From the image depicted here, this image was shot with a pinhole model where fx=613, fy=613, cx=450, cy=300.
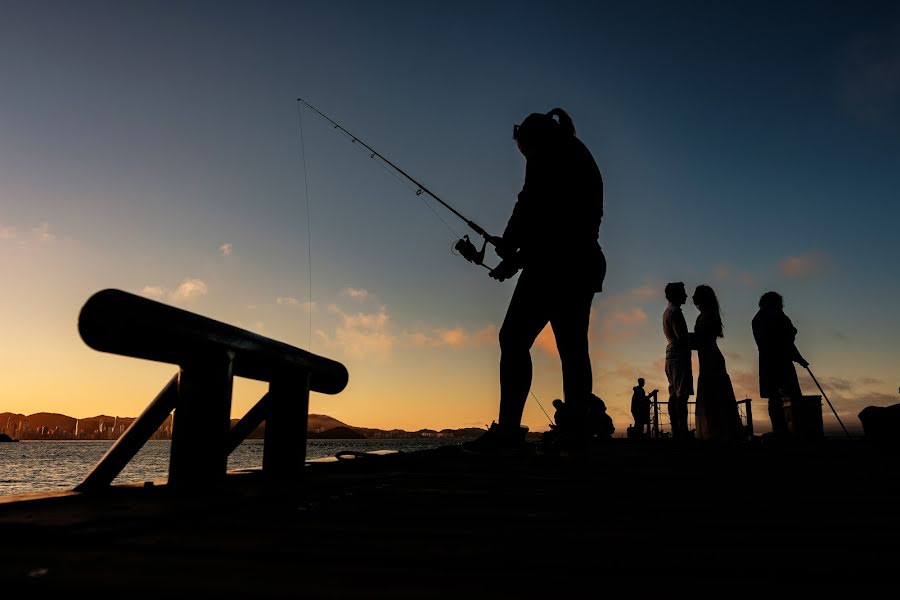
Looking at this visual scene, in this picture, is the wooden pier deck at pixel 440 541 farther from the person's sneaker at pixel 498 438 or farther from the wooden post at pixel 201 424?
the person's sneaker at pixel 498 438

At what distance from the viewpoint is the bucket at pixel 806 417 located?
28.3 ft

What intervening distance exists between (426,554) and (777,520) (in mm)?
1087

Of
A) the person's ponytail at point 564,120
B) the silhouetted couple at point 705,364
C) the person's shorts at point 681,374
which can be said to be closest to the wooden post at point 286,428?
the person's ponytail at point 564,120

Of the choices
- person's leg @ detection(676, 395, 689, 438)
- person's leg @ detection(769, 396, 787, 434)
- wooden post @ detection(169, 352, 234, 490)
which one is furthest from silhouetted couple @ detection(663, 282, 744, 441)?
wooden post @ detection(169, 352, 234, 490)

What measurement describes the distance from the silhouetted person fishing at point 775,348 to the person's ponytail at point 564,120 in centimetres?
503

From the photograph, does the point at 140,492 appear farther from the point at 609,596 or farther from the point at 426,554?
the point at 609,596

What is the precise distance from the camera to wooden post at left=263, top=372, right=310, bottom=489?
9.91 ft

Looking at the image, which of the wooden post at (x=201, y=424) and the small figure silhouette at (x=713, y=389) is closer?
the wooden post at (x=201, y=424)

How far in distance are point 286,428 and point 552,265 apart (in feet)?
7.40

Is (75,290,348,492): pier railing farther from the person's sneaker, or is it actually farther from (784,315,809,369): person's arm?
(784,315,809,369): person's arm

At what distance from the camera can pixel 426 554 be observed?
3.85ft

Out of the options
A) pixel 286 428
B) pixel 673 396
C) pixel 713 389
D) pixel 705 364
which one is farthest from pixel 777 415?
pixel 286 428

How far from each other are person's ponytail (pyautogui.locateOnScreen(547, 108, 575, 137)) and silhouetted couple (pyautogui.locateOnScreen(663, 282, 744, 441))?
4335mm

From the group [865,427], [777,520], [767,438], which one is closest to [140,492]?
[777,520]
